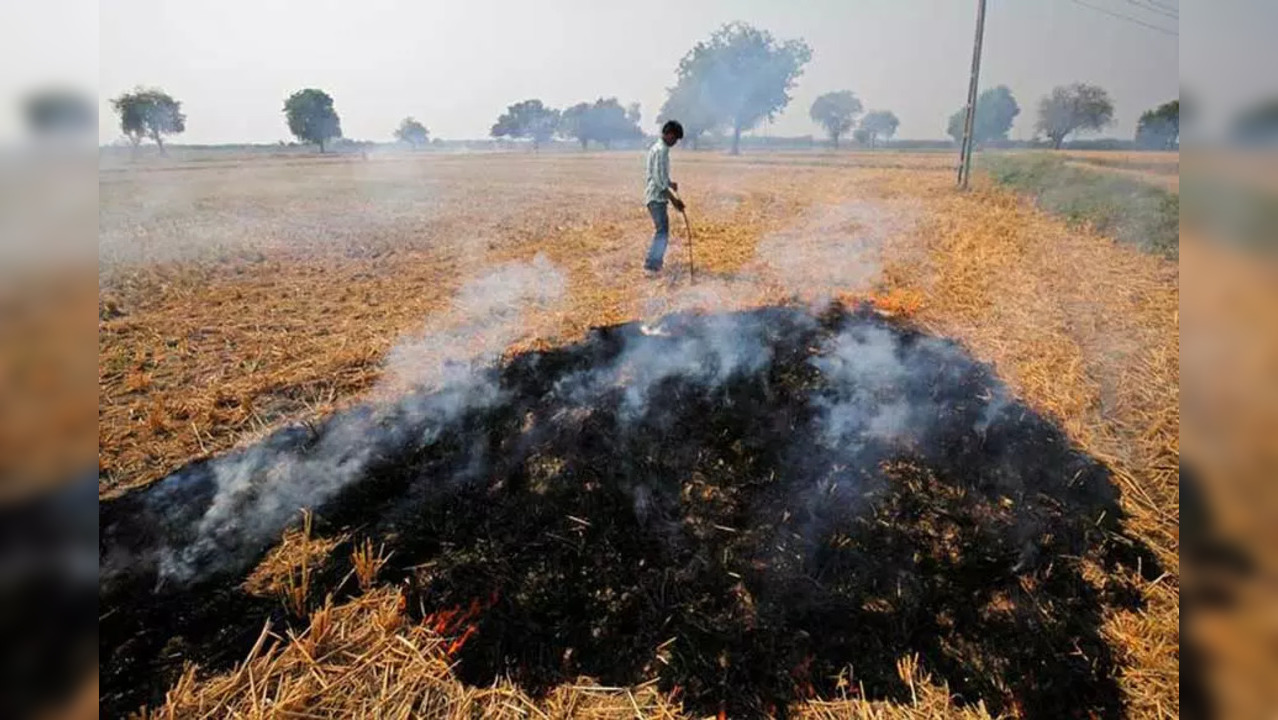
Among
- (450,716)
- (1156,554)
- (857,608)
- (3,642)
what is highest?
(3,642)

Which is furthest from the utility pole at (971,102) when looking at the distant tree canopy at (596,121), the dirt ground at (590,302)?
the distant tree canopy at (596,121)

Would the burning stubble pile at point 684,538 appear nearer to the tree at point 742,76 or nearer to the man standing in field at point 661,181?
the man standing in field at point 661,181

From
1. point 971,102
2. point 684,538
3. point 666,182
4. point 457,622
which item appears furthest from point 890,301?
point 971,102

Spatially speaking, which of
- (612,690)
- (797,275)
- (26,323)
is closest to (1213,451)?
(26,323)

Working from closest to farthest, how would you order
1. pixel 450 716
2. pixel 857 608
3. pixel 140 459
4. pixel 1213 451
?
pixel 1213 451, pixel 450 716, pixel 857 608, pixel 140 459

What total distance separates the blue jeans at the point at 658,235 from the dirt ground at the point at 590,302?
1.54 feet

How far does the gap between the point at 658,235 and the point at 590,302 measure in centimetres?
191

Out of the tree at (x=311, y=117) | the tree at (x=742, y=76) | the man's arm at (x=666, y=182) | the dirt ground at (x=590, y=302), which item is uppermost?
the tree at (x=742, y=76)

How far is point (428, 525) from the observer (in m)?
4.04

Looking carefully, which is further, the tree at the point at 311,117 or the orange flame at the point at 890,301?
the tree at the point at 311,117

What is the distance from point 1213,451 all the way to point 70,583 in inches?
75.4

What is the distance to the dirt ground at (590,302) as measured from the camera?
4.82m

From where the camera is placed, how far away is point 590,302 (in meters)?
8.59

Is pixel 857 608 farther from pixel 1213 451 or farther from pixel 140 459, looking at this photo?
pixel 140 459
